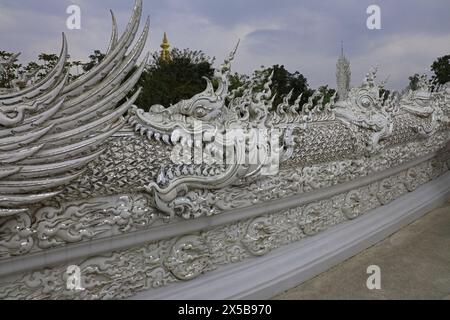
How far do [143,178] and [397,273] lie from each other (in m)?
1.88

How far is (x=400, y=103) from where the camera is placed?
3781 millimetres

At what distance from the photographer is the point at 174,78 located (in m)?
6.68

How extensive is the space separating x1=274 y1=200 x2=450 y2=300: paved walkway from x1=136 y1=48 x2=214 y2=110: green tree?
3.48m

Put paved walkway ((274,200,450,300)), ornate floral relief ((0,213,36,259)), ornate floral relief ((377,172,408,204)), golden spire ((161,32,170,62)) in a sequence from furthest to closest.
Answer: golden spire ((161,32,170,62)) → ornate floral relief ((377,172,408,204)) → paved walkway ((274,200,450,300)) → ornate floral relief ((0,213,36,259))

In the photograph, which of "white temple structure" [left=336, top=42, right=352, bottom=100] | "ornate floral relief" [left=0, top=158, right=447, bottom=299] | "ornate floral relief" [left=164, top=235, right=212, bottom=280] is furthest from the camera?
"white temple structure" [left=336, top=42, right=352, bottom=100]

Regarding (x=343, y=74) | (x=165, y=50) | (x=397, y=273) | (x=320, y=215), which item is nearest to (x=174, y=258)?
(x=320, y=215)

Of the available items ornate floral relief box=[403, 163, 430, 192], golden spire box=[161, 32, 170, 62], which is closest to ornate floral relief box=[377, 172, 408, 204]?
ornate floral relief box=[403, 163, 430, 192]

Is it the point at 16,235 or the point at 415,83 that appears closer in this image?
the point at 16,235

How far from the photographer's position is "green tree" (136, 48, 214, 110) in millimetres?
5413

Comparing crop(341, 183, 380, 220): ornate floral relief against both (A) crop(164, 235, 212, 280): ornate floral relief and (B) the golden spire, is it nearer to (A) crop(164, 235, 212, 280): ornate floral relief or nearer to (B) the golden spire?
(A) crop(164, 235, 212, 280): ornate floral relief

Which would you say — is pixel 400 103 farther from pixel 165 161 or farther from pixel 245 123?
pixel 165 161

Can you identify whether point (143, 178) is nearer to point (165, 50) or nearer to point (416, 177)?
point (416, 177)
